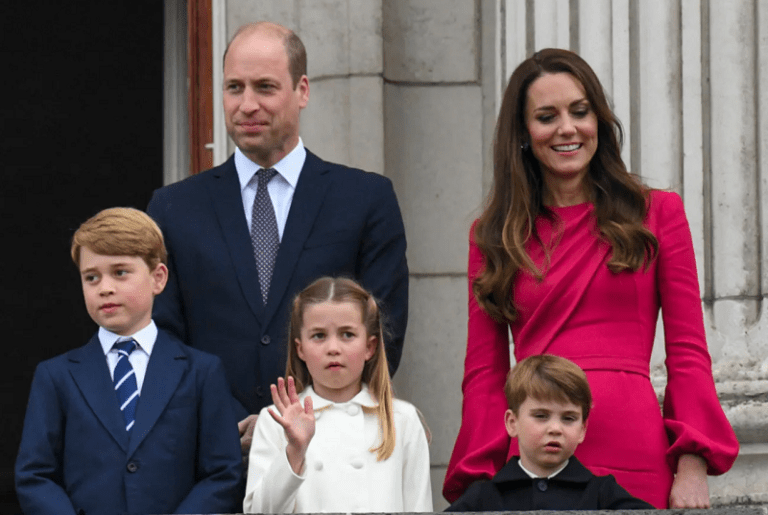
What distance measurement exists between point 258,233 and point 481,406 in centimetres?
83

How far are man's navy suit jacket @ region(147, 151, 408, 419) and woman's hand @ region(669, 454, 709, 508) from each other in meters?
0.87

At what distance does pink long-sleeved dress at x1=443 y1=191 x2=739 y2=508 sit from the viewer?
10.2 ft

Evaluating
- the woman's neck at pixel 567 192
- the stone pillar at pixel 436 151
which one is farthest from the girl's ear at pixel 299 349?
the stone pillar at pixel 436 151

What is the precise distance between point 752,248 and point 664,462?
205 cm

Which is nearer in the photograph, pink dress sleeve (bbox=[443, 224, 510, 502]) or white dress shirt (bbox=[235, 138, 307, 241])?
pink dress sleeve (bbox=[443, 224, 510, 502])

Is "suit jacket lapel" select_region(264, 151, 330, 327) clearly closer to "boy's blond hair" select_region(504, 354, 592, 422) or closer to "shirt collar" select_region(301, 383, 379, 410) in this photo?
"shirt collar" select_region(301, 383, 379, 410)

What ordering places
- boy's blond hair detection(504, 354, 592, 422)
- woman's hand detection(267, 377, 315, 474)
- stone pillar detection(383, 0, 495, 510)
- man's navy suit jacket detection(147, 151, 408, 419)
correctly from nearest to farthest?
woman's hand detection(267, 377, 315, 474) → boy's blond hair detection(504, 354, 592, 422) → man's navy suit jacket detection(147, 151, 408, 419) → stone pillar detection(383, 0, 495, 510)

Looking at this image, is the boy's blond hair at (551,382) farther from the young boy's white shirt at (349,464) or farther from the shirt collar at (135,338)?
the shirt collar at (135,338)

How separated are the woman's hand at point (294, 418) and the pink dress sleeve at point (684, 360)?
33.9 inches

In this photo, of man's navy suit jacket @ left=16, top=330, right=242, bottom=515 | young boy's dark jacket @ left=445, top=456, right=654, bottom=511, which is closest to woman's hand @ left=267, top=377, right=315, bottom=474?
man's navy suit jacket @ left=16, top=330, right=242, bottom=515

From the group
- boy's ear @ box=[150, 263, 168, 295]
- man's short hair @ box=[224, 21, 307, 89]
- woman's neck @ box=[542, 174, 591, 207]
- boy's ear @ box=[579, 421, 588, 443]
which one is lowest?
boy's ear @ box=[579, 421, 588, 443]

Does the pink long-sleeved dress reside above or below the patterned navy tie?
below

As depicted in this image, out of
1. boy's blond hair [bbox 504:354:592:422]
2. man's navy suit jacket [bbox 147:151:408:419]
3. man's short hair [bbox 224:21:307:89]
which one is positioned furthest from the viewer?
man's short hair [bbox 224:21:307:89]

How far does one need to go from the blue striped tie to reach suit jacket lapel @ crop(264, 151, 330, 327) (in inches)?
17.6
